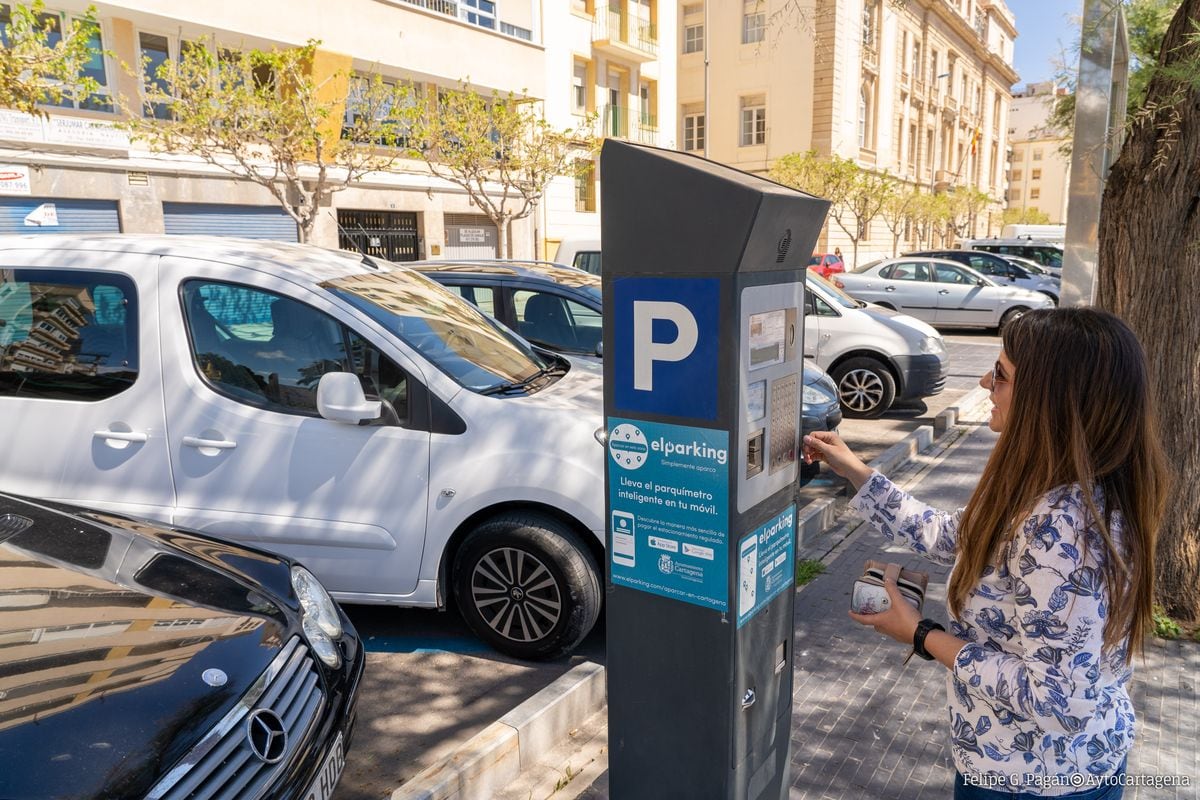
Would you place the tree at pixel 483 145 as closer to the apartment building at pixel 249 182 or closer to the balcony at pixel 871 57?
the apartment building at pixel 249 182

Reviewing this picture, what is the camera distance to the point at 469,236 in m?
24.0

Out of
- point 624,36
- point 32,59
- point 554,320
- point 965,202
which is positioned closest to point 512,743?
point 554,320

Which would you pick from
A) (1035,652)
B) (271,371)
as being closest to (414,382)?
(271,371)

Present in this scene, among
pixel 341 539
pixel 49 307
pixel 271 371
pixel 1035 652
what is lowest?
pixel 341 539

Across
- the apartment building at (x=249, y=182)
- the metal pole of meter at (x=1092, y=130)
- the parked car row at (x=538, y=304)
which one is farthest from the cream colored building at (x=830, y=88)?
the metal pole of meter at (x=1092, y=130)

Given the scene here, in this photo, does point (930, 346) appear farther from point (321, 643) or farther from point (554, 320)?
point (321, 643)

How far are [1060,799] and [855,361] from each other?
756 centimetres

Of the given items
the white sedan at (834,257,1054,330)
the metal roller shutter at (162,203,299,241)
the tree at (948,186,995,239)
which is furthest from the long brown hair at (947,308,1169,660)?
the tree at (948,186,995,239)

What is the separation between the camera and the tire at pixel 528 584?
3645 mm

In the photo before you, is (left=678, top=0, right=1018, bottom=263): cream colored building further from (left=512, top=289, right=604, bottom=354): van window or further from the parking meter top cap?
the parking meter top cap

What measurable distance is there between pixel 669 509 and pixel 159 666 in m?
1.34

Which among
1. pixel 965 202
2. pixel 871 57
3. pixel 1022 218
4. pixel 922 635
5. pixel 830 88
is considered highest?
pixel 871 57

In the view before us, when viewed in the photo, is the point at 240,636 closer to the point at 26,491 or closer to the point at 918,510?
the point at 918,510

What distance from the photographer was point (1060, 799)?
1704 millimetres
